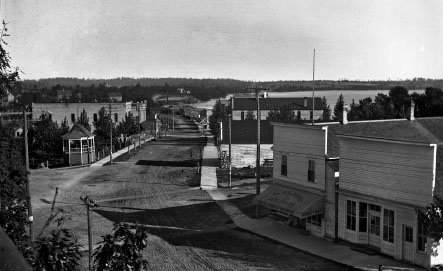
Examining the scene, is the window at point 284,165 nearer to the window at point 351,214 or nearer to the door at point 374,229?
the window at point 351,214

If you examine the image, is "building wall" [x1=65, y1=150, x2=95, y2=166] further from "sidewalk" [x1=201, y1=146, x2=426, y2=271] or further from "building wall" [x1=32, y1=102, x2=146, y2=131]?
"building wall" [x1=32, y1=102, x2=146, y2=131]

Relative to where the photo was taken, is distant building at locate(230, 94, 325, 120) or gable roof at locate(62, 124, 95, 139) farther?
distant building at locate(230, 94, 325, 120)

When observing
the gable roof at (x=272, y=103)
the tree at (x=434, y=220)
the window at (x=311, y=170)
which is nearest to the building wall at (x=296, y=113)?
the gable roof at (x=272, y=103)

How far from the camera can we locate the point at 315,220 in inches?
925

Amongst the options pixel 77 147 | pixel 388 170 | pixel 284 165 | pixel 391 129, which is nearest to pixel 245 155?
pixel 77 147

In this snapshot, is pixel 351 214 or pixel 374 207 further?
pixel 351 214

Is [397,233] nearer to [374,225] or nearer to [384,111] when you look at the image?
[374,225]

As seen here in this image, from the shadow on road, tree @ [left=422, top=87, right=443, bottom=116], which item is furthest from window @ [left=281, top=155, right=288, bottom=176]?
tree @ [left=422, top=87, right=443, bottom=116]

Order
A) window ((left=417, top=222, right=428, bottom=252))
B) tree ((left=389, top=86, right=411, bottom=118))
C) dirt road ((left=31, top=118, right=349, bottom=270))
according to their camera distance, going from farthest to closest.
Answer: tree ((left=389, top=86, right=411, bottom=118)) → dirt road ((left=31, top=118, right=349, bottom=270)) → window ((left=417, top=222, right=428, bottom=252))

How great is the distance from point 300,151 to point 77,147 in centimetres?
3293

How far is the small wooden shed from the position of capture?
51.1 m

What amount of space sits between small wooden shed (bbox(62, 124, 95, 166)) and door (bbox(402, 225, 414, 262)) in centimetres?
3858

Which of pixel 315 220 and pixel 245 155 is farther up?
pixel 315 220

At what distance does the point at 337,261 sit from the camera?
19234 mm
